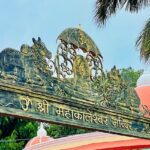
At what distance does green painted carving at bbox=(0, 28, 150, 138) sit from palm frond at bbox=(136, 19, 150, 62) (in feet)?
3.15

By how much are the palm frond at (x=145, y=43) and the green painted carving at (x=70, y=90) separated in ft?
3.15

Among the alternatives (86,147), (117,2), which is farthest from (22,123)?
(117,2)

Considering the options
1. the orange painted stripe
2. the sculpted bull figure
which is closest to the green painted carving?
the sculpted bull figure

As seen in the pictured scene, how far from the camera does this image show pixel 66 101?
25.3ft

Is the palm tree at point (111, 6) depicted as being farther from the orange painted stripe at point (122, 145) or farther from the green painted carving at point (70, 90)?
the orange painted stripe at point (122, 145)

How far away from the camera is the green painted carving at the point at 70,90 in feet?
22.9

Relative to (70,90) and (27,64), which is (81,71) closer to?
(70,90)

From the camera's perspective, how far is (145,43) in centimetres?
1002

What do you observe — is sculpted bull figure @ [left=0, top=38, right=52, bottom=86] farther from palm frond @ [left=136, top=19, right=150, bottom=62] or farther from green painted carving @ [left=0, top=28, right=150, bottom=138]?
palm frond @ [left=136, top=19, right=150, bottom=62]

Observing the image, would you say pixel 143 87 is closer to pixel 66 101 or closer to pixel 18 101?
pixel 66 101

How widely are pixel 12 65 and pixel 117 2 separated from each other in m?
4.59

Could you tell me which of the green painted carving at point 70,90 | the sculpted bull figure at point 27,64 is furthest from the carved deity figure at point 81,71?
the sculpted bull figure at point 27,64

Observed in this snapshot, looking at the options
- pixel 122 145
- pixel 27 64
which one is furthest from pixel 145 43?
pixel 122 145

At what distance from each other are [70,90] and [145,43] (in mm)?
2687
